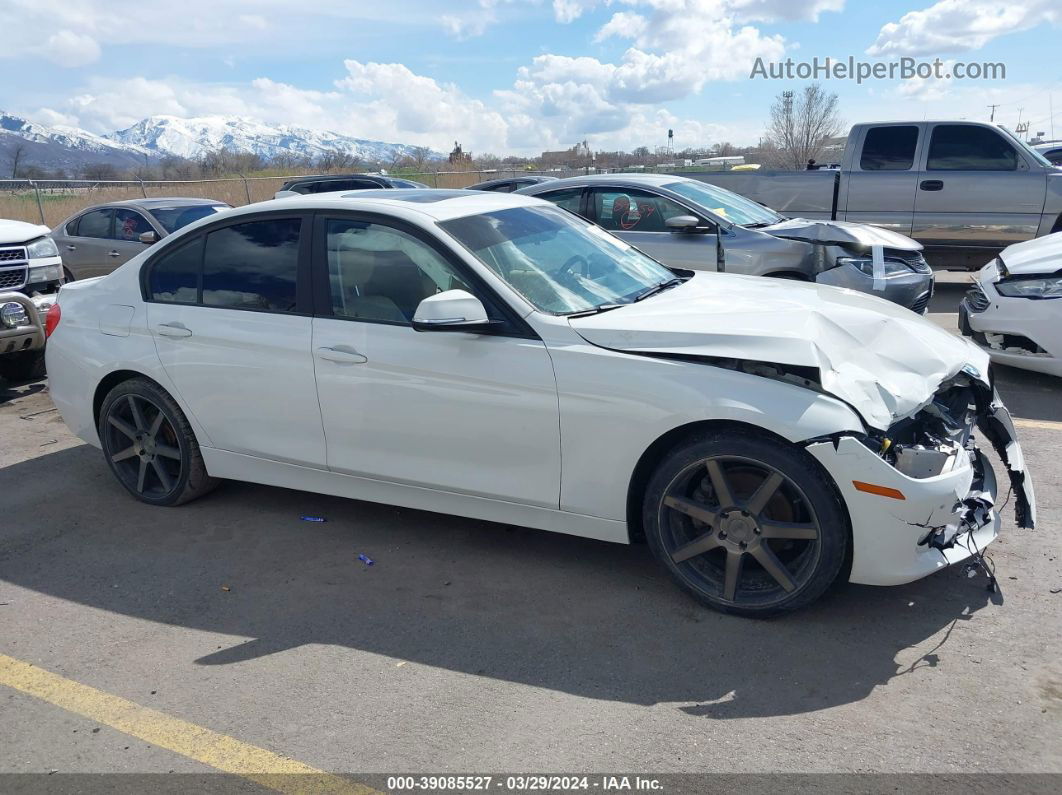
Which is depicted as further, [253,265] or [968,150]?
[968,150]

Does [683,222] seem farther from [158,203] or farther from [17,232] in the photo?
[158,203]

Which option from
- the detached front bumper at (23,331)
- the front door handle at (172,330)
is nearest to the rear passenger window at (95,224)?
the detached front bumper at (23,331)

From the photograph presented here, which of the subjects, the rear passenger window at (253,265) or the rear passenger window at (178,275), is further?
the rear passenger window at (178,275)

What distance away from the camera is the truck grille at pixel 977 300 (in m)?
6.95

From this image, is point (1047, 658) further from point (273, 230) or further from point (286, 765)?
point (273, 230)

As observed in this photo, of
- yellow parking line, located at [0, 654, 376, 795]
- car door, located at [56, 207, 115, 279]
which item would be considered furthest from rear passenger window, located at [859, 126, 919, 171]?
yellow parking line, located at [0, 654, 376, 795]

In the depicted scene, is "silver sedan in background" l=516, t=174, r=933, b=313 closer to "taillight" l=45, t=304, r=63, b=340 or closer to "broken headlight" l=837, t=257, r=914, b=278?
"broken headlight" l=837, t=257, r=914, b=278

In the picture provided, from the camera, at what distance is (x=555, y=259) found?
14.2 ft

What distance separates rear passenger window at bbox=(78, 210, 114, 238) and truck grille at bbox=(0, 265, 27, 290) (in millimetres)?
4311

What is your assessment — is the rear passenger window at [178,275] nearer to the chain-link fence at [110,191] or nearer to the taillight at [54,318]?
the taillight at [54,318]

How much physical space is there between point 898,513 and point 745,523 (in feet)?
1.85

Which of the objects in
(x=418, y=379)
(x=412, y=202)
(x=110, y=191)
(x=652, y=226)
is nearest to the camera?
(x=418, y=379)

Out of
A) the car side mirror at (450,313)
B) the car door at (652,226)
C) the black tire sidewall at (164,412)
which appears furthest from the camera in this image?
the car door at (652,226)

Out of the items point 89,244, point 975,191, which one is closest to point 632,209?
point 975,191
